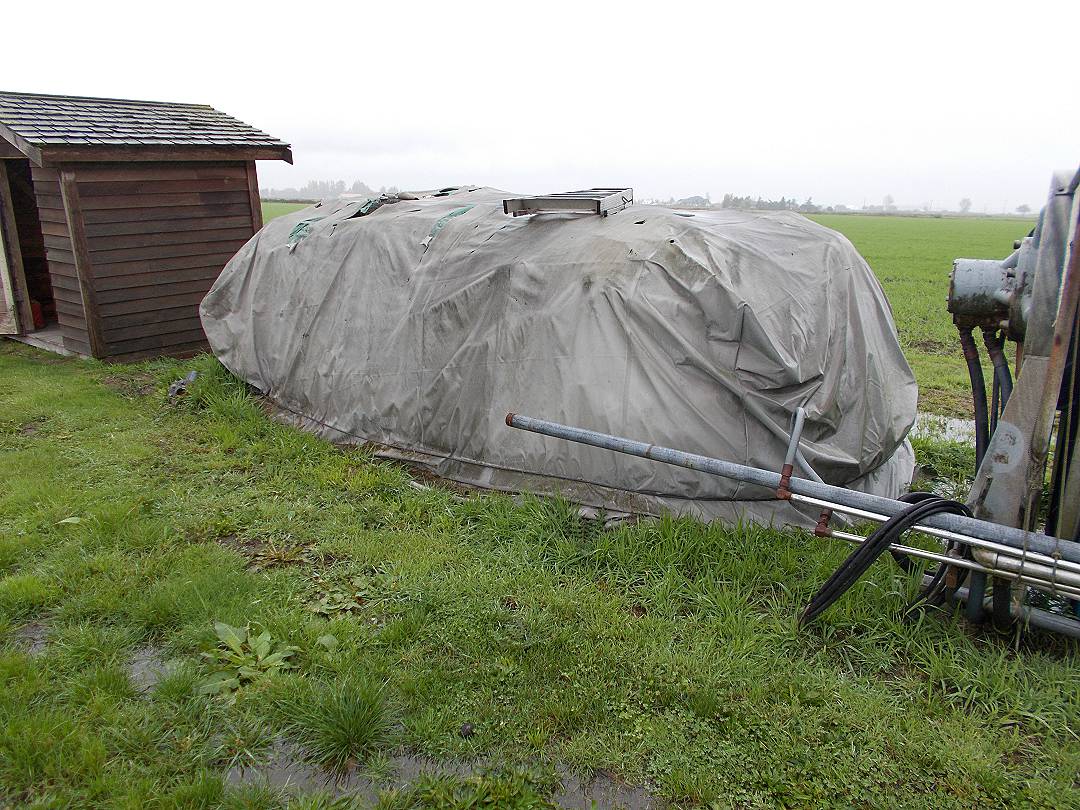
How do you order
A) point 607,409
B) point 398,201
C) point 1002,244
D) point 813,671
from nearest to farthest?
1. point 813,671
2. point 607,409
3. point 398,201
4. point 1002,244

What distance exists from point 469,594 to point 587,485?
123cm

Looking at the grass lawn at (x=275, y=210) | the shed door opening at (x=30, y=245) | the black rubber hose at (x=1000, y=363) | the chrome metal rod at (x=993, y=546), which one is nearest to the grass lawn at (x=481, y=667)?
the chrome metal rod at (x=993, y=546)

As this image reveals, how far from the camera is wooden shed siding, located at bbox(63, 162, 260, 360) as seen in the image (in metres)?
9.62

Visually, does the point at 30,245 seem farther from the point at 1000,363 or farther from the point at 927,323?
the point at 927,323

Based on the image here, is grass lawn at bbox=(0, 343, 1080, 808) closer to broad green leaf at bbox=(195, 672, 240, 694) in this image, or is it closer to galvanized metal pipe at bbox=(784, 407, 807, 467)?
broad green leaf at bbox=(195, 672, 240, 694)

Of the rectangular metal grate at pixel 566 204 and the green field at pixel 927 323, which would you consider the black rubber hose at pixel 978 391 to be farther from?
the green field at pixel 927 323

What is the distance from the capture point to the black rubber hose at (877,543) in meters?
3.35

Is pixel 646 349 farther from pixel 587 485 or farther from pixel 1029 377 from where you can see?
pixel 1029 377

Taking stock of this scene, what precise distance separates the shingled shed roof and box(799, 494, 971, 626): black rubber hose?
9687mm

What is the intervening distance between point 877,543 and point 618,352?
215 cm

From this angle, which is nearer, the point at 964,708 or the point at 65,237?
the point at 964,708

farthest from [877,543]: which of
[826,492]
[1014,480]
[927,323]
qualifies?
[927,323]

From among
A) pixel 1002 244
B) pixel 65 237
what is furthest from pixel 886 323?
pixel 1002 244

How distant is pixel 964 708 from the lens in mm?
3258
